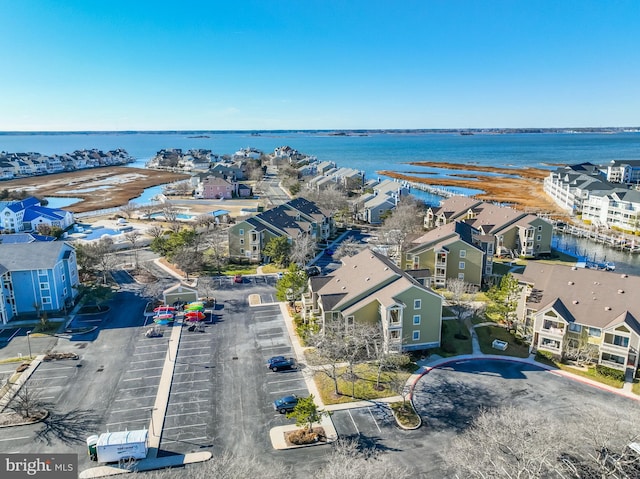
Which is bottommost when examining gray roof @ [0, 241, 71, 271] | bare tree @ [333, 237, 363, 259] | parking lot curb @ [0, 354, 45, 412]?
parking lot curb @ [0, 354, 45, 412]

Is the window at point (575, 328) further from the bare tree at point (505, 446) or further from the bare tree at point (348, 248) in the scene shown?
the bare tree at point (348, 248)

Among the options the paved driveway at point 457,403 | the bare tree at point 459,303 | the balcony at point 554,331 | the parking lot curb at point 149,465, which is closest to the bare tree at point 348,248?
the bare tree at point 459,303

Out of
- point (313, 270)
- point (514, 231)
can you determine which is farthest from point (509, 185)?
point (313, 270)

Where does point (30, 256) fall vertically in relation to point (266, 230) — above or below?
above

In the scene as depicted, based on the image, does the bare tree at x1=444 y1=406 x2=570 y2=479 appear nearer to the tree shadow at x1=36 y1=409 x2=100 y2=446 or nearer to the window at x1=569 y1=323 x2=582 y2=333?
the window at x1=569 y1=323 x2=582 y2=333

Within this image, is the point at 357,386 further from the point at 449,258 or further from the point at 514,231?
the point at 514,231

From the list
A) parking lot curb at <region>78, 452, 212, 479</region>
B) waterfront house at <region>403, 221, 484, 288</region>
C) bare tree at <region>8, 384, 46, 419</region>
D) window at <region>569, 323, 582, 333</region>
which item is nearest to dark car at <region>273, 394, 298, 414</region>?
parking lot curb at <region>78, 452, 212, 479</region>
